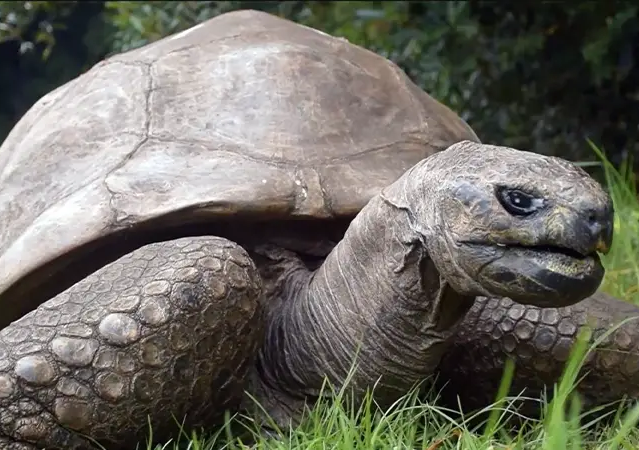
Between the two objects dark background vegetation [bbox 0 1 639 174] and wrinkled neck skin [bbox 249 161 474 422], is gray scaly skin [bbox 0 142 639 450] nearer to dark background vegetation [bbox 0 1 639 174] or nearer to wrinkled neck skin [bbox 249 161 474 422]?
wrinkled neck skin [bbox 249 161 474 422]

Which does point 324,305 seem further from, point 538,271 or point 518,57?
point 518,57

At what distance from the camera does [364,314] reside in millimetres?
2150

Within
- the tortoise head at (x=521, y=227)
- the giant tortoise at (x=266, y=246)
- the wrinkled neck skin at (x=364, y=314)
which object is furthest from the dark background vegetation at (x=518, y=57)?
the tortoise head at (x=521, y=227)

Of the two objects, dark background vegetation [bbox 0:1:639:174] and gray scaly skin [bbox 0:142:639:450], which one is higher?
gray scaly skin [bbox 0:142:639:450]

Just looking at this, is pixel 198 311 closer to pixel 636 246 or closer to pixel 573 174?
pixel 573 174

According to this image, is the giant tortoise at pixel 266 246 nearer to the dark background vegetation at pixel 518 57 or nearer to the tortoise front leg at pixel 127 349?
the tortoise front leg at pixel 127 349

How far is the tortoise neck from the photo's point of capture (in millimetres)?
2012

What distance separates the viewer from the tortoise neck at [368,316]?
6.60 ft

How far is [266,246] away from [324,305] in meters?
0.29

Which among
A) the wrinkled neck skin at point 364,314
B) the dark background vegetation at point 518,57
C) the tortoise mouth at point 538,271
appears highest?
the tortoise mouth at point 538,271

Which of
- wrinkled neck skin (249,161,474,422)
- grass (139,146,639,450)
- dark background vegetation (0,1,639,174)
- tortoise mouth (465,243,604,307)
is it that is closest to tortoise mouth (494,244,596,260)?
tortoise mouth (465,243,604,307)

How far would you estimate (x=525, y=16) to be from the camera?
17.2 ft

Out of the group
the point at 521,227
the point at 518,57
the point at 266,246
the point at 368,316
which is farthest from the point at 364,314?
the point at 518,57

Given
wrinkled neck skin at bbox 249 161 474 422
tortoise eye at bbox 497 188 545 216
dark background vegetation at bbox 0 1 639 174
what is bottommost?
dark background vegetation at bbox 0 1 639 174
